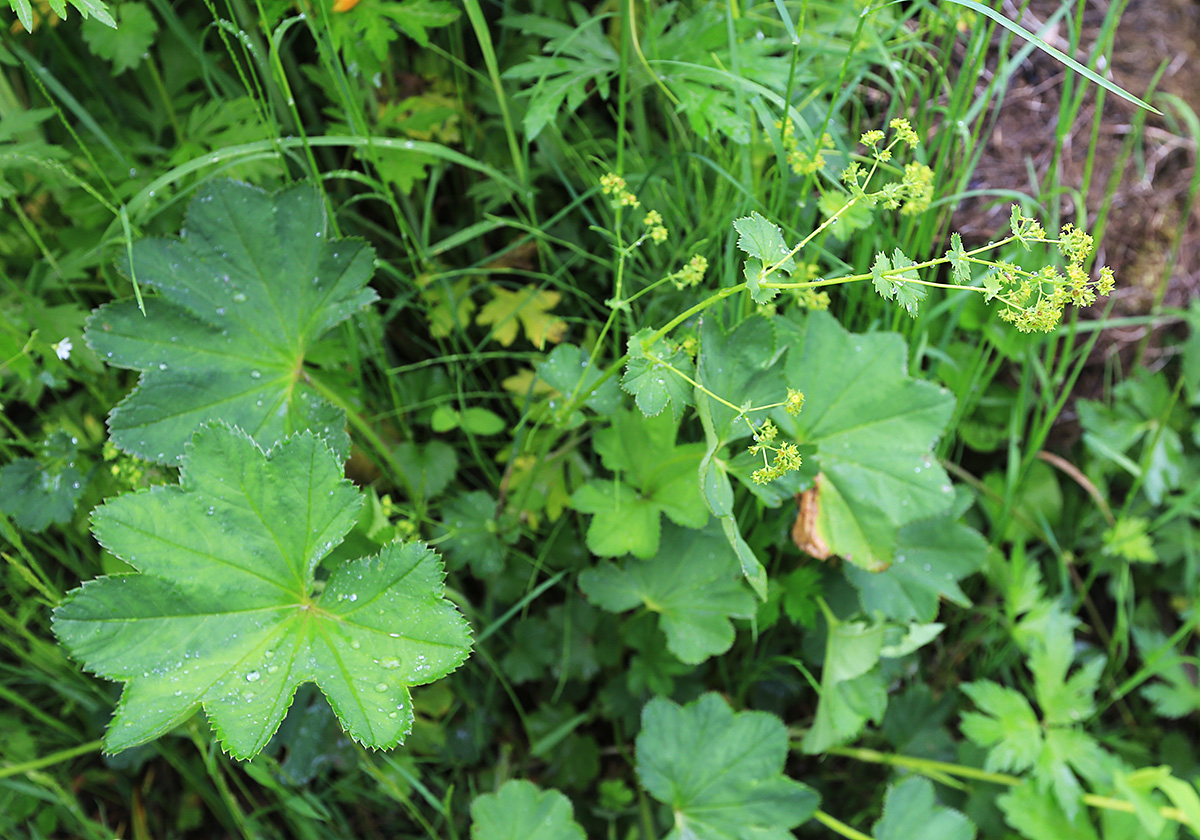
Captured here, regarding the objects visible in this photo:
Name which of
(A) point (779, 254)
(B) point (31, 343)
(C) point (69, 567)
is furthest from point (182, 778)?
(A) point (779, 254)

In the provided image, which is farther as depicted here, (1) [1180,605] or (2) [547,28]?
(1) [1180,605]

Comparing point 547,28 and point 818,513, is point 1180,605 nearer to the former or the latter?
point 818,513

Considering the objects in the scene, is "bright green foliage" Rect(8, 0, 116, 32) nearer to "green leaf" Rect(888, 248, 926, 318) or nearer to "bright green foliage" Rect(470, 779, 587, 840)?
"green leaf" Rect(888, 248, 926, 318)

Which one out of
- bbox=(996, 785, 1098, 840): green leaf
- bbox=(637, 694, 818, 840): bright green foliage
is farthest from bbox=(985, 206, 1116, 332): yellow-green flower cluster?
bbox=(996, 785, 1098, 840): green leaf

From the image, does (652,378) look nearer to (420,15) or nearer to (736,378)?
(736,378)

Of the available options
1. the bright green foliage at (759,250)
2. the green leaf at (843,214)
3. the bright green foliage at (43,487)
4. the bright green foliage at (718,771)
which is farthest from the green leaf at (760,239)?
the bright green foliage at (43,487)

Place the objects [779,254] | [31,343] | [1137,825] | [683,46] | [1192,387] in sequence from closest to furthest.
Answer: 1. [779,254]
2. [31,343]
3. [683,46]
4. [1137,825]
5. [1192,387]

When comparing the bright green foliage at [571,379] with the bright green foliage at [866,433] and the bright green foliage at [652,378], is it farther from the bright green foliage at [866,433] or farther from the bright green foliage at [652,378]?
the bright green foliage at [866,433]
